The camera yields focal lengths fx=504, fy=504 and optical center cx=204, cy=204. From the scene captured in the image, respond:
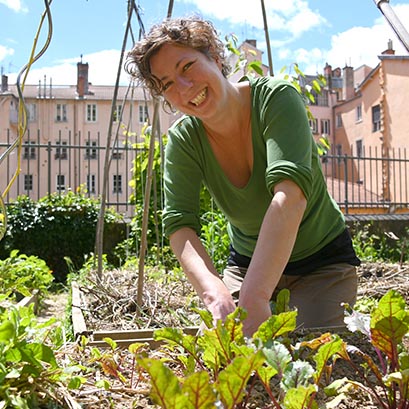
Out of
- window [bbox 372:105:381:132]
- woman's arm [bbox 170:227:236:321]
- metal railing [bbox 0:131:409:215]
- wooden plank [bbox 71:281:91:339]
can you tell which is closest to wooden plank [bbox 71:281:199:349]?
wooden plank [bbox 71:281:91:339]

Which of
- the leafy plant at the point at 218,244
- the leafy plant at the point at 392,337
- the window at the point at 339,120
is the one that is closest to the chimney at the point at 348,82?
the window at the point at 339,120

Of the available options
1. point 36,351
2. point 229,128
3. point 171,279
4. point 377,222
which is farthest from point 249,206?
point 377,222

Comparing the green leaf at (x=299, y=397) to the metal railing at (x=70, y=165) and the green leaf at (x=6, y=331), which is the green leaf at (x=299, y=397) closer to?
the green leaf at (x=6, y=331)

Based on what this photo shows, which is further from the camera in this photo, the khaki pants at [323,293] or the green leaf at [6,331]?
the khaki pants at [323,293]

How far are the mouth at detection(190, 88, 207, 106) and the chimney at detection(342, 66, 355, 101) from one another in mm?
35815

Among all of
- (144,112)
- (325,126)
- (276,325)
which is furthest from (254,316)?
(325,126)

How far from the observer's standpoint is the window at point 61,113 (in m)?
31.0

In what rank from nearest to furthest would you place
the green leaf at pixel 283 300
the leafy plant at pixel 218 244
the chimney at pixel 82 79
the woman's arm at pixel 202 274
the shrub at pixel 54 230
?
the green leaf at pixel 283 300 → the woman's arm at pixel 202 274 → the leafy plant at pixel 218 244 → the shrub at pixel 54 230 → the chimney at pixel 82 79

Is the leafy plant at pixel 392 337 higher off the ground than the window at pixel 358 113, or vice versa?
the window at pixel 358 113

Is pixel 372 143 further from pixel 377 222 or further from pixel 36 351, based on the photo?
pixel 36 351

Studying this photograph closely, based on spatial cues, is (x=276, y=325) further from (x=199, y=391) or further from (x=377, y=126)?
(x=377, y=126)

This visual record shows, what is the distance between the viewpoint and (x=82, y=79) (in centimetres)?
3278

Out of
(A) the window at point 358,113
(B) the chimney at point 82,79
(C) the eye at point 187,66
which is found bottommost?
(C) the eye at point 187,66

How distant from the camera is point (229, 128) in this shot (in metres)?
1.58
